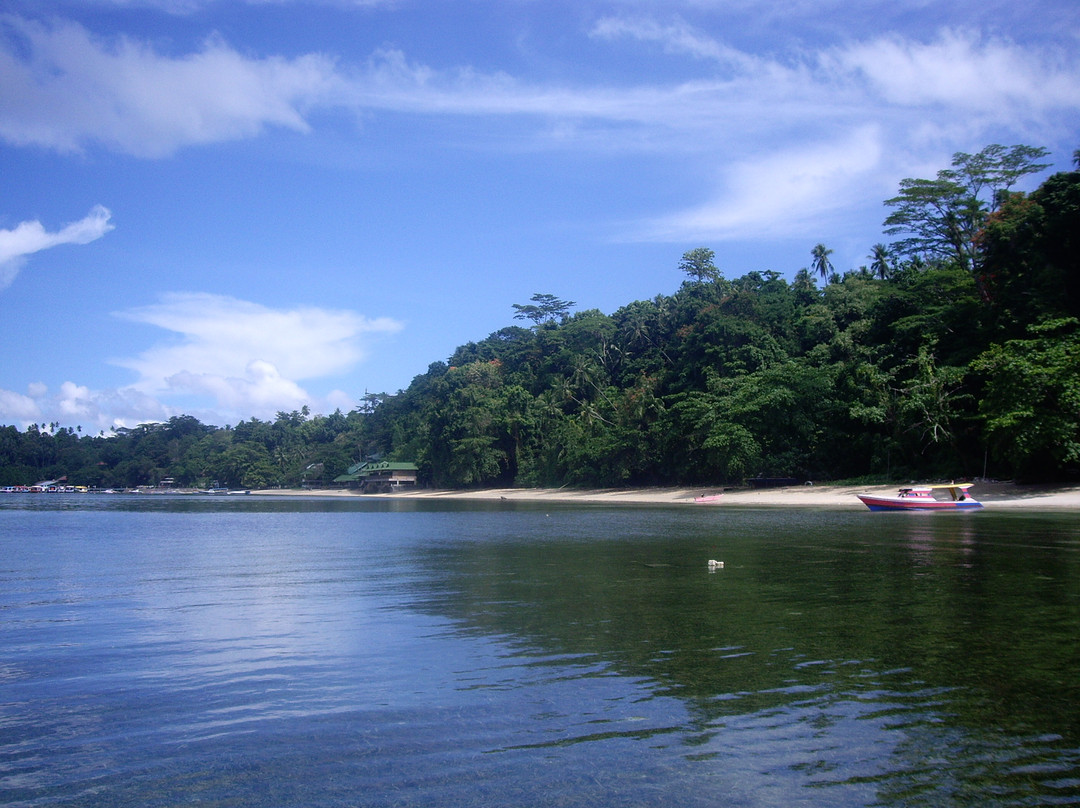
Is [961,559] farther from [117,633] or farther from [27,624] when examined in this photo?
[27,624]

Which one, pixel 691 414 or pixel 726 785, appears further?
pixel 691 414

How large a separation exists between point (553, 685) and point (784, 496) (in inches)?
1879

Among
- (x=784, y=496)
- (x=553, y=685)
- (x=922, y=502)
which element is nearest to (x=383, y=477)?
(x=784, y=496)

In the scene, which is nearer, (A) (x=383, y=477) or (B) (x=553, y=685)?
(B) (x=553, y=685)

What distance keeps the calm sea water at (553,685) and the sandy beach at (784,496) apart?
22.2 meters

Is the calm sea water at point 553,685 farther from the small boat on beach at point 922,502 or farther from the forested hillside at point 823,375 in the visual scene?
the forested hillside at point 823,375

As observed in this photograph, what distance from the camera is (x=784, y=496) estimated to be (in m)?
54.2

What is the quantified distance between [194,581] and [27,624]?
229 inches

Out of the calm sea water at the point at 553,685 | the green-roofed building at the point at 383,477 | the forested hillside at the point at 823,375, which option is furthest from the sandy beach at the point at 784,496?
the green-roofed building at the point at 383,477

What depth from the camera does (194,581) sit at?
20.1 metres

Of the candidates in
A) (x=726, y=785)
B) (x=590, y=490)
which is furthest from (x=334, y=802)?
(x=590, y=490)

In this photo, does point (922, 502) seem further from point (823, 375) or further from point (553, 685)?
point (553, 685)

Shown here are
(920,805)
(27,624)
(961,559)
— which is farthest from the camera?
(961,559)

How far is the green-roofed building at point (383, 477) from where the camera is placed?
112062 millimetres
